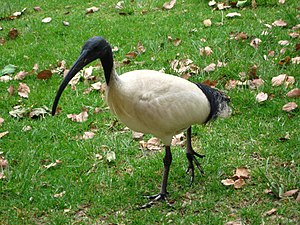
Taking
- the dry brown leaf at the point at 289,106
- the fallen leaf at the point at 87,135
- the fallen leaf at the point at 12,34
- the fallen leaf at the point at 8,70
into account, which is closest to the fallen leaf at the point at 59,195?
the fallen leaf at the point at 87,135

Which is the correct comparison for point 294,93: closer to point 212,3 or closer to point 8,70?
point 212,3

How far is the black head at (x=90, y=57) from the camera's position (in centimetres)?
416

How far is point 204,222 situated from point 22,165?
1809 millimetres

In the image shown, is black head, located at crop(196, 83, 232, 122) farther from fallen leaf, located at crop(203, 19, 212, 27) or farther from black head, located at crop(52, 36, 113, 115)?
fallen leaf, located at crop(203, 19, 212, 27)

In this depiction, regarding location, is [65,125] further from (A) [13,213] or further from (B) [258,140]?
(B) [258,140]

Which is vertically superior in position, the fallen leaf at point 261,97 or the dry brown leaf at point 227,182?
the dry brown leaf at point 227,182

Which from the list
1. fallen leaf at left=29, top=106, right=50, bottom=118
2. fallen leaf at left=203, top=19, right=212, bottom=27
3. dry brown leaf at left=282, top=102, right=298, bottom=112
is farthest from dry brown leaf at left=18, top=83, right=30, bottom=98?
dry brown leaf at left=282, top=102, right=298, bottom=112

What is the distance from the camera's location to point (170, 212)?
4.61 metres

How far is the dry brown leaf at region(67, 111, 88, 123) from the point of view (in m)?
6.11

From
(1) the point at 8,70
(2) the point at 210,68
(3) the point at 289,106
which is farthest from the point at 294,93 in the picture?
(1) the point at 8,70

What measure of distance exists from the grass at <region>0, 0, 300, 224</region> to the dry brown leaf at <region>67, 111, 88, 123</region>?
0.08 metres

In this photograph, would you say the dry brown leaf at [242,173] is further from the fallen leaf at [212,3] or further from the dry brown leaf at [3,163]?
the fallen leaf at [212,3]

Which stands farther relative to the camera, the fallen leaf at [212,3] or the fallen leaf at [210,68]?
the fallen leaf at [212,3]

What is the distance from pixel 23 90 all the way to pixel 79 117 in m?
1.03
